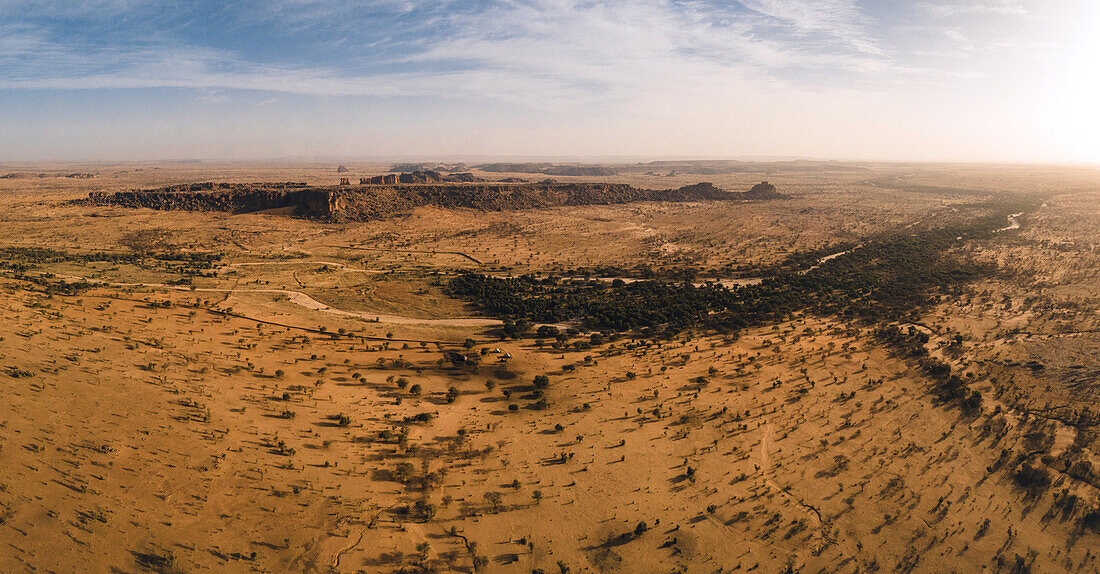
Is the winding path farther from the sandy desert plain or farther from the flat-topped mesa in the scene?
the flat-topped mesa

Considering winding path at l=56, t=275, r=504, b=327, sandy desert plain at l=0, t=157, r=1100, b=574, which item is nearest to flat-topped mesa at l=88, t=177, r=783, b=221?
sandy desert plain at l=0, t=157, r=1100, b=574

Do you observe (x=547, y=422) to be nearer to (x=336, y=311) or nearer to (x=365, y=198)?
(x=336, y=311)

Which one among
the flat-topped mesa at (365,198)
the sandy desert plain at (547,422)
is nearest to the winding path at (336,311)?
the sandy desert plain at (547,422)

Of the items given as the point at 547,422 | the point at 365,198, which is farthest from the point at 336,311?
the point at 365,198

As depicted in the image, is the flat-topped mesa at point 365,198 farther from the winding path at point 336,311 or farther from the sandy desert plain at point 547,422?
the winding path at point 336,311

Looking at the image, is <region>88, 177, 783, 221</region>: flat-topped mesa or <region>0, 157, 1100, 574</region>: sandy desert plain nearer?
<region>0, 157, 1100, 574</region>: sandy desert plain

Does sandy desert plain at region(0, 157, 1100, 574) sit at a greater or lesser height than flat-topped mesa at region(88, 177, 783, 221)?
lesser
